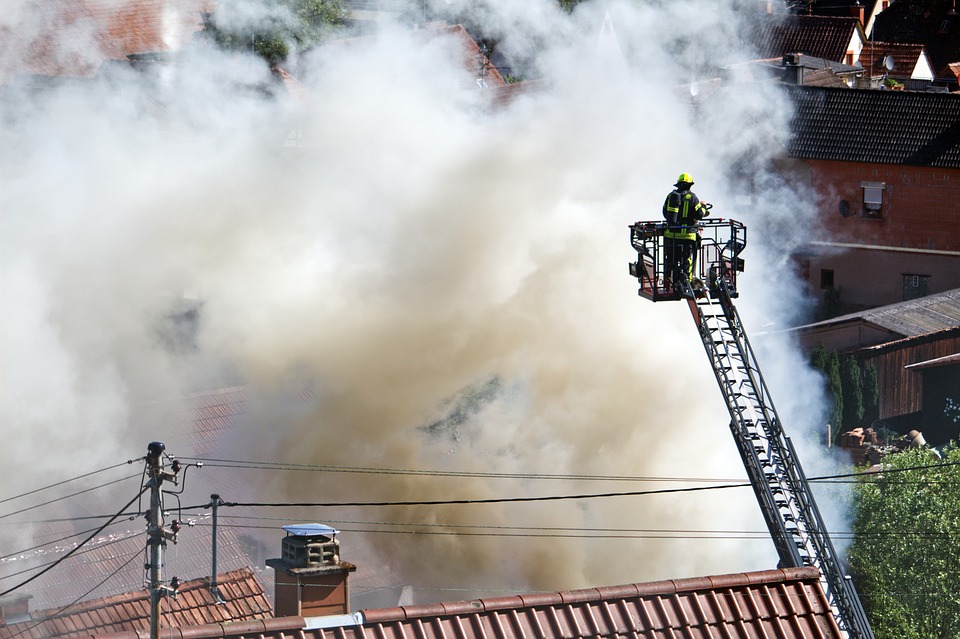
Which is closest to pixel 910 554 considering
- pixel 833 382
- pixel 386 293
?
pixel 833 382

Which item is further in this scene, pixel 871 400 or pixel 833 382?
pixel 871 400

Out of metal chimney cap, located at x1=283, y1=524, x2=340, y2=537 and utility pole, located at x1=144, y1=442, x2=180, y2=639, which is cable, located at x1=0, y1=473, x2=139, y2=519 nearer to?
metal chimney cap, located at x1=283, y1=524, x2=340, y2=537

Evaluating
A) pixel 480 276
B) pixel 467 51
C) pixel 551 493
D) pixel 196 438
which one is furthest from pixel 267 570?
pixel 467 51

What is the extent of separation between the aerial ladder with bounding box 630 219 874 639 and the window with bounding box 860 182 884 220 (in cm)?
2332

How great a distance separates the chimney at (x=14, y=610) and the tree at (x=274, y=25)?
15.3 metres

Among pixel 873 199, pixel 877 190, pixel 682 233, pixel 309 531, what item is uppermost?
pixel 877 190

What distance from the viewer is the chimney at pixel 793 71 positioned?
44.6 meters

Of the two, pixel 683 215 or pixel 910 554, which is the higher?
pixel 683 215

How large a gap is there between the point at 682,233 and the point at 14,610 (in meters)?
9.77

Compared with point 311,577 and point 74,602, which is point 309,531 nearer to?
point 311,577

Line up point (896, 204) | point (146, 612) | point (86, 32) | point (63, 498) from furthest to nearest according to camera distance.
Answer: point (896, 204)
point (86, 32)
point (63, 498)
point (146, 612)

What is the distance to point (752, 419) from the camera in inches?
752

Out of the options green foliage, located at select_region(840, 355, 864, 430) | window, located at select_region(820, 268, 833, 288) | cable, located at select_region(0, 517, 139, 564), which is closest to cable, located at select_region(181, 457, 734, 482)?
cable, located at select_region(0, 517, 139, 564)

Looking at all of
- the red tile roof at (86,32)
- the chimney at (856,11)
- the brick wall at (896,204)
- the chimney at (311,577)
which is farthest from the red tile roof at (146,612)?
the chimney at (856,11)
